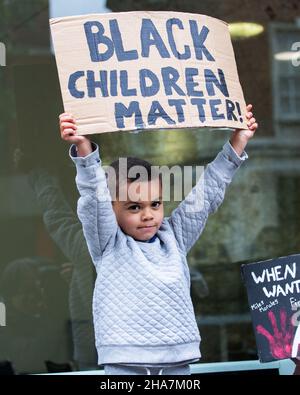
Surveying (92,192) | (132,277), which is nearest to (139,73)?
(92,192)

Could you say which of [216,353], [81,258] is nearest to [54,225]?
[81,258]

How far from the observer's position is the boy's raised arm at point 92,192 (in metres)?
3.12

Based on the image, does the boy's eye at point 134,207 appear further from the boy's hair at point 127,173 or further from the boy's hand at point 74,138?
the boy's hand at point 74,138

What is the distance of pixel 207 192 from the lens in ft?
11.4

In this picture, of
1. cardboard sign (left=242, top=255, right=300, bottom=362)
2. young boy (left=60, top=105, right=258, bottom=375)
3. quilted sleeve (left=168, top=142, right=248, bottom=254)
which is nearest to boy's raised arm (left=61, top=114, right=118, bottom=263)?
young boy (left=60, top=105, right=258, bottom=375)

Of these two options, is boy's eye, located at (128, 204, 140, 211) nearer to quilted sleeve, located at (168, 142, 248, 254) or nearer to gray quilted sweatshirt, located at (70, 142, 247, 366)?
gray quilted sweatshirt, located at (70, 142, 247, 366)

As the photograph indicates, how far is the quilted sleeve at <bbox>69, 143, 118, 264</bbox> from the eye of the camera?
123 inches

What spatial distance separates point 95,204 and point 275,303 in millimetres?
1146

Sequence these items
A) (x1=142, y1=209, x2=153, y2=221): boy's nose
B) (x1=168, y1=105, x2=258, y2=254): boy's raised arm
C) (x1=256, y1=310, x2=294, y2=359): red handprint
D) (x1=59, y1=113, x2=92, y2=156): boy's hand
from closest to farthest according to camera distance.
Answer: (x1=59, y1=113, x2=92, y2=156): boy's hand, (x1=142, y1=209, x2=153, y2=221): boy's nose, (x1=168, y1=105, x2=258, y2=254): boy's raised arm, (x1=256, y1=310, x2=294, y2=359): red handprint

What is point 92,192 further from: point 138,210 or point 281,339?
point 281,339

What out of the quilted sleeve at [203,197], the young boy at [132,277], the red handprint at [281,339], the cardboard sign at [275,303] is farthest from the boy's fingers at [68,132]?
the red handprint at [281,339]

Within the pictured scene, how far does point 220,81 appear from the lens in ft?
11.1
